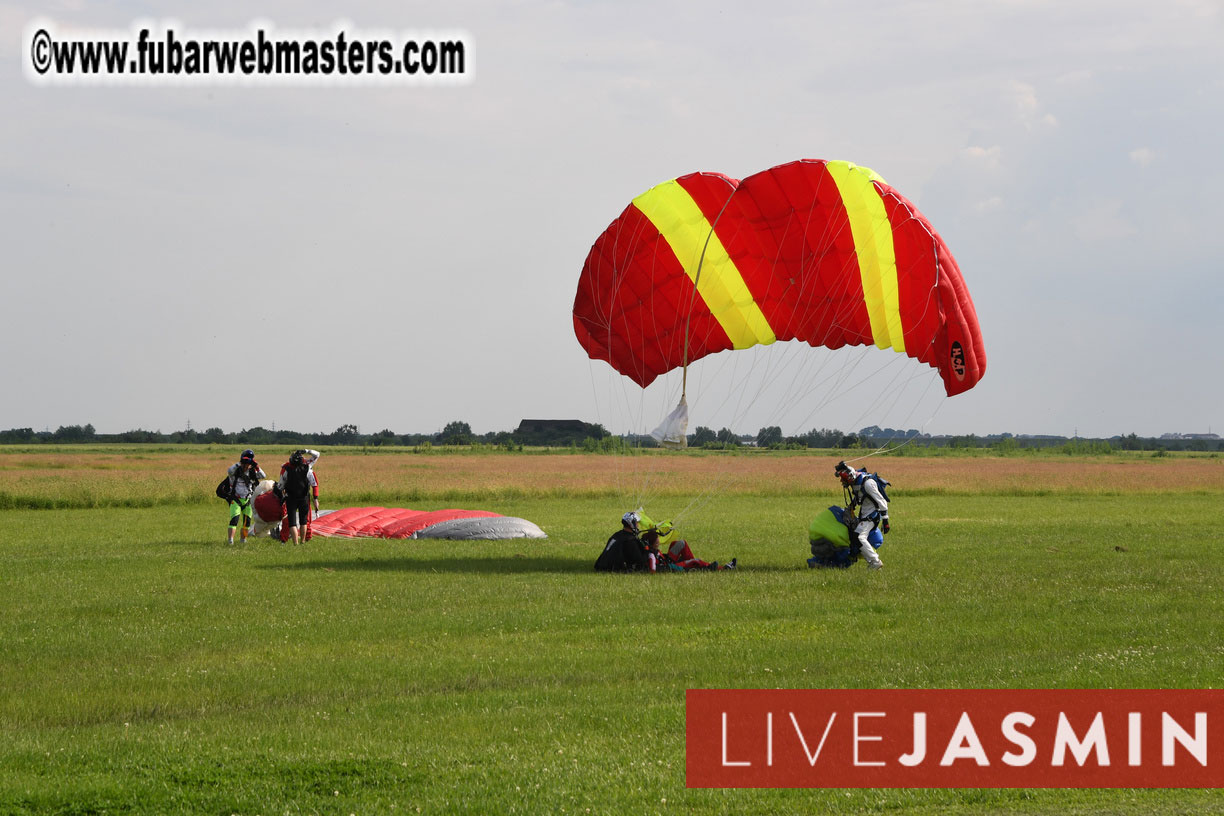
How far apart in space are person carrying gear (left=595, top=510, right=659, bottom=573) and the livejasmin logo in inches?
300

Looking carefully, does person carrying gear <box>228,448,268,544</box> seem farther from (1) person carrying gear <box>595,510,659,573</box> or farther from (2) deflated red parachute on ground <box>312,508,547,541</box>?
(1) person carrying gear <box>595,510,659,573</box>

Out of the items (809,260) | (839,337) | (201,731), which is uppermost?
(809,260)

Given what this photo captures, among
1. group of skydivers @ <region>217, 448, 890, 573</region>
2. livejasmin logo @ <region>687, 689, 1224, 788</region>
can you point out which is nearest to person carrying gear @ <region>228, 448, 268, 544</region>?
group of skydivers @ <region>217, 448, 890, 573</region>

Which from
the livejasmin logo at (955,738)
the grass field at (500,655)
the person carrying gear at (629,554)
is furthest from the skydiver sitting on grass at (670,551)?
the livejasmin logo at (955,738)

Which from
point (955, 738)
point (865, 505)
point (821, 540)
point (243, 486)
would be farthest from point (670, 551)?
point (955, 738)

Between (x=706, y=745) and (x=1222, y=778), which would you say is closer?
(x=1222, y=778)

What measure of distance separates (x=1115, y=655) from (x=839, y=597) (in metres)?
4.08

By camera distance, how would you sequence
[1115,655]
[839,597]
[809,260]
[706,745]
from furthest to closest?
[809,260] → [839,597] → [1115,655] → [706,745]

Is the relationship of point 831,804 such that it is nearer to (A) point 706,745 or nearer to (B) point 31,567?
(A) point 706,745

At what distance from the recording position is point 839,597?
13906mm

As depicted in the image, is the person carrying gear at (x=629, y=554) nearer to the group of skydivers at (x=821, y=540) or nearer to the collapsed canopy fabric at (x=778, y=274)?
the group of skydivers at (x=821, y=540)

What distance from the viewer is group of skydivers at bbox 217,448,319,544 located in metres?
19.7

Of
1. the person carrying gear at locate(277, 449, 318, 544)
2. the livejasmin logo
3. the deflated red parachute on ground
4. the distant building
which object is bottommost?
the livejasmin logo

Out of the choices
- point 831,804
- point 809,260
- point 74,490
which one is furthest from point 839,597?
point 74,490
